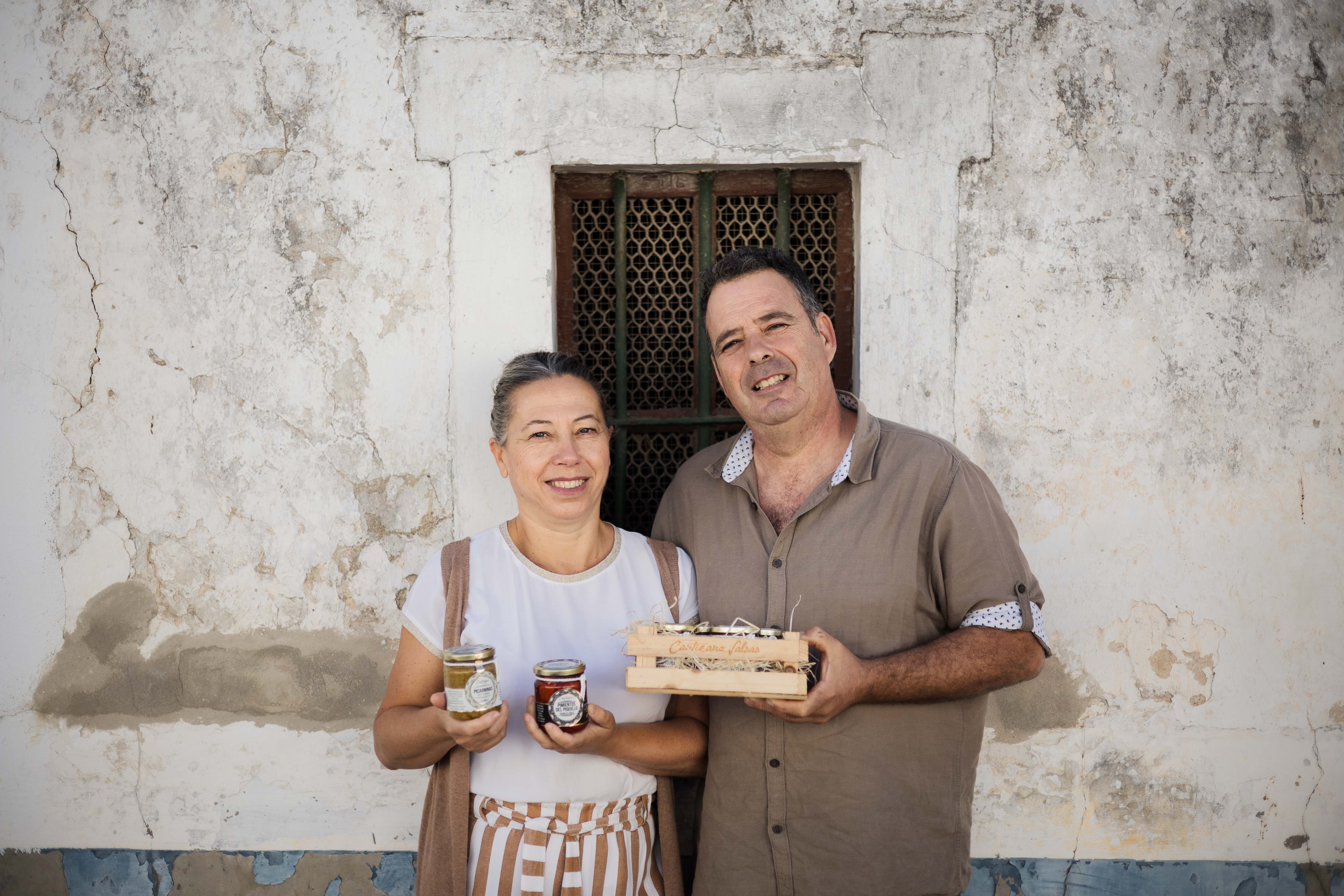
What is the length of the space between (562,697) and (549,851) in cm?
50

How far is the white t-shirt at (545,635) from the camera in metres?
2.21

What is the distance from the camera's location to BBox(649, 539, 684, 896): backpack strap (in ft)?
7.80

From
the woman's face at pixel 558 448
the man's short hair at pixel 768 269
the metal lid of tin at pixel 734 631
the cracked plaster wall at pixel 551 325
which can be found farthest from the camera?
the cracked plaster wall at pixel 551 325

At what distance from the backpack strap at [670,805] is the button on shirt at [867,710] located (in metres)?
0.07

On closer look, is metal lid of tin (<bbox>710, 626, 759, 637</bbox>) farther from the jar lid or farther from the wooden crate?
the jar lid

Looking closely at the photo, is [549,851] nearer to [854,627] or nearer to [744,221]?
[854,627]

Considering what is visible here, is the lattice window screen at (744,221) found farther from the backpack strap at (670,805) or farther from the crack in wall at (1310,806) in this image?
the crack in wall at (1310,806)

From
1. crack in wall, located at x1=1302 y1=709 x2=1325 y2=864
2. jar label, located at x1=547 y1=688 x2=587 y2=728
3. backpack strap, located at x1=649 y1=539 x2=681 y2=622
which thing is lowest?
crack in wall, located at x1=1302 y1=709 x2=1325 y2=864

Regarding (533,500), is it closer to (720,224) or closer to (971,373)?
(720,224)

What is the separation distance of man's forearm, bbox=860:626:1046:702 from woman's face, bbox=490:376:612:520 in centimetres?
88

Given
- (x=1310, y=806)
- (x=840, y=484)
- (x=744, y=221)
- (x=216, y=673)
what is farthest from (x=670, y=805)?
(x=1310, y=806)

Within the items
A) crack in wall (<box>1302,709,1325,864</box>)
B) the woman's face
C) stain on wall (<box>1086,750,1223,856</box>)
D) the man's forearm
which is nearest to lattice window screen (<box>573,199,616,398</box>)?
the woman's face

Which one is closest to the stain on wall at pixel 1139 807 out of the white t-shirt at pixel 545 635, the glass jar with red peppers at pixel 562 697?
the white t-shirt at pixel 545 635

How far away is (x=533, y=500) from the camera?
233 centimetres
